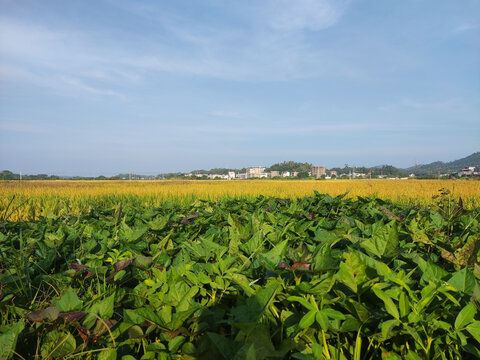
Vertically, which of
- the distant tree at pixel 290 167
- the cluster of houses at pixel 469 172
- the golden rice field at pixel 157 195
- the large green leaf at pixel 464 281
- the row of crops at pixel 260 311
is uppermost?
the distant tree at pixel 290 167

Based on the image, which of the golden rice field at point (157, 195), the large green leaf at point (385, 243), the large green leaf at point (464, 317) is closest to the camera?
the large green leaf at point (464, 317)

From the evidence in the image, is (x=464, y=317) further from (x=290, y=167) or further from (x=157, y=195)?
(x=290, y=167)

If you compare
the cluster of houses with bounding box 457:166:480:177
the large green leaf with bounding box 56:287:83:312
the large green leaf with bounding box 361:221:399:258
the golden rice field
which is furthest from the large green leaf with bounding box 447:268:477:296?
the cluster of houses with bounding box 457:166:480:177

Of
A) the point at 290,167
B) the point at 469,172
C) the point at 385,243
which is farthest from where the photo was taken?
the point at 290,167

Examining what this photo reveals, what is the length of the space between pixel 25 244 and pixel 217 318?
130cm

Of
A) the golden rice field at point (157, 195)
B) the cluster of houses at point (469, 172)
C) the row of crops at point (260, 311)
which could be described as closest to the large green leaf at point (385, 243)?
the row of crops at point (260, 311)

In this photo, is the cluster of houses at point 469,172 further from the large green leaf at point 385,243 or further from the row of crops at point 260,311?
the row of crops at point 260,311

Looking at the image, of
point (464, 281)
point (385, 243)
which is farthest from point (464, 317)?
point (385, 243)

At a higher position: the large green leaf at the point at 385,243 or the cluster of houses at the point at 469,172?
the cluster of houses at the point at 469,172

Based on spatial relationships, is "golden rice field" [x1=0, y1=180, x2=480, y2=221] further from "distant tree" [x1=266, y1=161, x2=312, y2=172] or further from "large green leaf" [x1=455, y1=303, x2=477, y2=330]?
"distant tree" [x1=266, y1=161, x2=312, y2=172]

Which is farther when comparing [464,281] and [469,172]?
[469,172]

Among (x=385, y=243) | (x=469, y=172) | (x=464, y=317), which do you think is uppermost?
(x=469, y=172)

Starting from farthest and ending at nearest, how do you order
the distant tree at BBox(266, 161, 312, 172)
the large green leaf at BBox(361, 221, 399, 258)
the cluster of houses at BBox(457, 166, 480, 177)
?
the distant tree at BBox(266, 161, 312, 172) → the cluster of houses at BBox(457, 166, 480, 177) → the large green leaf at BBox(361, 221, 399, 258)

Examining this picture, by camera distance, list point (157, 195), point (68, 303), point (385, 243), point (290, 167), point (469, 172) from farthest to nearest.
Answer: point (290, 167) < point (469, 172) < point (157, 195) < point (385, 243) < point (68, 303)
